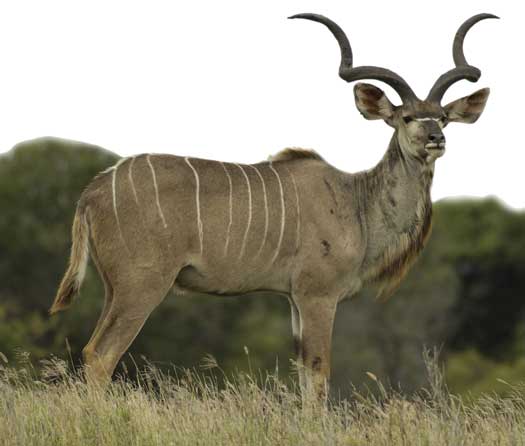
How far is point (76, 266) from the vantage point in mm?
7688

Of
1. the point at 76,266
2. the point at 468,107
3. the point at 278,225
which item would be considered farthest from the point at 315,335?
the point at 468,107

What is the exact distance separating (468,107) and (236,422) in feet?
11.8

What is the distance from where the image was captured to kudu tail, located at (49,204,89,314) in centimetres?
768

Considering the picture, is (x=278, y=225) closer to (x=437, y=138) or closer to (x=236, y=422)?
(x=437, y=138)

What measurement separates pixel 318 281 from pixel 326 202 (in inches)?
22.8

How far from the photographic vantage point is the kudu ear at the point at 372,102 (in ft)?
28.3

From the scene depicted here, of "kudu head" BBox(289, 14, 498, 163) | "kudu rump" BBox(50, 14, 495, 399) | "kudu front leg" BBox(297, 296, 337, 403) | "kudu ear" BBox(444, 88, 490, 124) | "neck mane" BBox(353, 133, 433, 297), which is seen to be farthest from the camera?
"kudu ear" BBox(444, 88, 490, 124)

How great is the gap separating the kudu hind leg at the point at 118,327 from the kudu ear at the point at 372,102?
2026 millimetres

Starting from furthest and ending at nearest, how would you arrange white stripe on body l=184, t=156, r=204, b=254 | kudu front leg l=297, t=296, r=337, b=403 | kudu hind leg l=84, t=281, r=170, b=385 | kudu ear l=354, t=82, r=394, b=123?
kudu ear l=354, t=82, r=394, b=123 → kudu front leg l=297, t=296, r=337, b=403 → white stripe on body l=184, t=156, r=204, b=254 → kudu hind leg l=84, t=281, r=170, b=385

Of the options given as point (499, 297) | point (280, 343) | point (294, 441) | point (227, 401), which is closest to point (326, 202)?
point (227, 401)

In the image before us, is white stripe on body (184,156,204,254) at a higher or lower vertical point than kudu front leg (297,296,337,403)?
higher

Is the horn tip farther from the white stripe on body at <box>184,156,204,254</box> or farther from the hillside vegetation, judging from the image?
the hillside vegetation

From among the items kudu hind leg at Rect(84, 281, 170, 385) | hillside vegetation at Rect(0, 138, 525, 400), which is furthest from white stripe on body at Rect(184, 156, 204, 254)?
hillside vegetation at Rect(0, 138, 525, 400)

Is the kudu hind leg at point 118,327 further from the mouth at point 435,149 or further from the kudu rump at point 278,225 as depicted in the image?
the mouth at point 435,149
